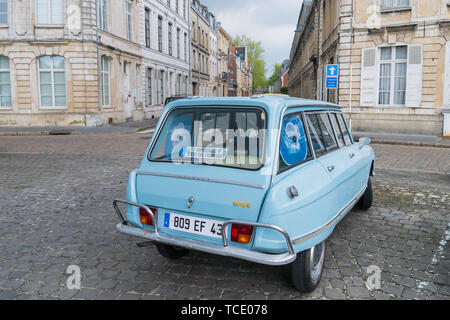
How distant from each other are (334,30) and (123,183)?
58.9 ft

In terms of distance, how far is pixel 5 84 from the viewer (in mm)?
22172

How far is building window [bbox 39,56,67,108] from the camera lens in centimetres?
2205

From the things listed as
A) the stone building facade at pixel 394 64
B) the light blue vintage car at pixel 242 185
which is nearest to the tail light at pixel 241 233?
the light blue vintage car at pixel 242 185

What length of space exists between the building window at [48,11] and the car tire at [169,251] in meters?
21.0

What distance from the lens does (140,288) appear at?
140 inches

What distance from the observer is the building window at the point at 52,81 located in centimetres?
2205

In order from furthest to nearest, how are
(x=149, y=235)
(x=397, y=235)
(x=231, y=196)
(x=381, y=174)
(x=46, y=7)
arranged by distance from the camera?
1. (x=46, y=7)
2. (x=381, y=174)
3. (x=397, y=235)
4. (x=149, y=235)
5. (x=231, y=196)

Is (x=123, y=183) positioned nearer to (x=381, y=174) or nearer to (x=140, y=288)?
(x=140, y=288)

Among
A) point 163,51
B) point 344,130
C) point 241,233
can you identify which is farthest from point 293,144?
point 163,51

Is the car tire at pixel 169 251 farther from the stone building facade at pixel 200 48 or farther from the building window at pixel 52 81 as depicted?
the stone building facade at pixel 200 48

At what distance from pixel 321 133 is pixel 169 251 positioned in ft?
6.49

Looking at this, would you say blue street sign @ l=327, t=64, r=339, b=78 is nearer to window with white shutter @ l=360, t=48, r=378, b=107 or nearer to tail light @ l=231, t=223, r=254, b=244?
window with white shutter @ l=360, t=48, r=378, b=107
